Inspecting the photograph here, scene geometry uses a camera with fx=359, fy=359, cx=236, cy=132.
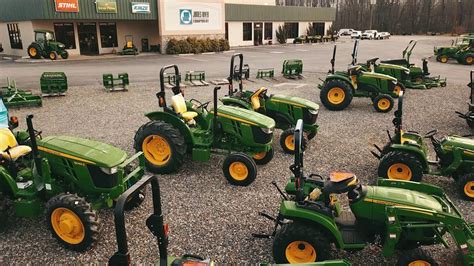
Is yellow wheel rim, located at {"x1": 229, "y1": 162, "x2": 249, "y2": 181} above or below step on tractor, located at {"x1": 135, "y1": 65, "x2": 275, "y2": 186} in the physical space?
below

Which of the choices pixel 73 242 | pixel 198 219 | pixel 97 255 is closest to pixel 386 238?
pixel 198 219

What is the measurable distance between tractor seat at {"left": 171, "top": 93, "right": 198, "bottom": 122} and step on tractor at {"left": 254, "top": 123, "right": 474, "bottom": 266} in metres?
3.27

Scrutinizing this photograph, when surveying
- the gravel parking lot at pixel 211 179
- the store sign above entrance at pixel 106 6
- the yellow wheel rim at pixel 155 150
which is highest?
the store sign above entrance at pixel 106 6

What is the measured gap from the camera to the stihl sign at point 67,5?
2430cm

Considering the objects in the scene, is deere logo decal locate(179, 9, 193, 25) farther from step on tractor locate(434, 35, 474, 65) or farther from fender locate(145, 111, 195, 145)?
fender locate(145, 111, 195, 145)

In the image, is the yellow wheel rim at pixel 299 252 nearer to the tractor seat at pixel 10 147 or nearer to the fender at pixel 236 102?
the tractor seat at pixel 10 147

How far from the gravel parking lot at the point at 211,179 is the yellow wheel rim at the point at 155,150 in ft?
1.23

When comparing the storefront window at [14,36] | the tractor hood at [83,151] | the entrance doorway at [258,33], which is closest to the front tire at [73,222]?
the tractor hood at [83,151]

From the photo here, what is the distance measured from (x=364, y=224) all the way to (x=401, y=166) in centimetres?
244

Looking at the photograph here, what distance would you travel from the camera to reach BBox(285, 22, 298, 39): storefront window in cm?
4424

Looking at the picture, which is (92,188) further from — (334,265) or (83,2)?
(83,2)

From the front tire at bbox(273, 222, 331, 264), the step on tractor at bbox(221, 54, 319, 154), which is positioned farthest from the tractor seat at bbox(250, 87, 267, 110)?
the front tire at bbox(273, 222, 331, 264)

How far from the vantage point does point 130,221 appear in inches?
206

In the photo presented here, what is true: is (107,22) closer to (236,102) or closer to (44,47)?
(44,47)
